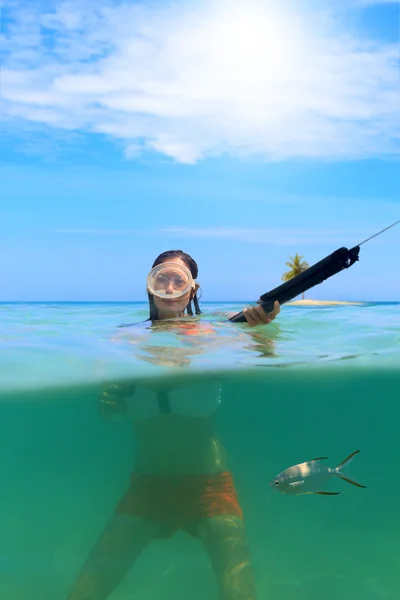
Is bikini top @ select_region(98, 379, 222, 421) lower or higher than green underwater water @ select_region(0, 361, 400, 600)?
higher

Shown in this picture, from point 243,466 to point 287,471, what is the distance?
11883 mm

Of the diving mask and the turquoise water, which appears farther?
the turquoise water

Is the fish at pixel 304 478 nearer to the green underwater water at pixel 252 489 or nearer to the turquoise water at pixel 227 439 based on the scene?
the turquoise water at pixel 227 439

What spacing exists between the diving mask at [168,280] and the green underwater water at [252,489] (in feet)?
7.48

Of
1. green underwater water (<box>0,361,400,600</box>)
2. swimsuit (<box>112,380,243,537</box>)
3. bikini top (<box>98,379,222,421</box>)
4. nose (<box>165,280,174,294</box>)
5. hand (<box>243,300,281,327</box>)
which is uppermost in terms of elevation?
nose (<box>165,280,174,294</box>)

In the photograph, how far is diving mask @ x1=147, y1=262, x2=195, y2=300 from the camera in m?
6.16

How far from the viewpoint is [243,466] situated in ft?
50.1

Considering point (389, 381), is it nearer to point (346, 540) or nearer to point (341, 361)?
point (341, 361)

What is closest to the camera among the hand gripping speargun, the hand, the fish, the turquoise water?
the fish

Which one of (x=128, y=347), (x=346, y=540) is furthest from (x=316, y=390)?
(x=128, y=347)

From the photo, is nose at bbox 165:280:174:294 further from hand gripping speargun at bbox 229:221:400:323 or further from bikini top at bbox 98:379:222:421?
bikini top at bbox 98:379:222:421

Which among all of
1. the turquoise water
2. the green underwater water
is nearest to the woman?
the turquoise water

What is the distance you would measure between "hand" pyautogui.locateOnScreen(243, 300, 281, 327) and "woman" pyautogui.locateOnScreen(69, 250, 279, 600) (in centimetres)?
1

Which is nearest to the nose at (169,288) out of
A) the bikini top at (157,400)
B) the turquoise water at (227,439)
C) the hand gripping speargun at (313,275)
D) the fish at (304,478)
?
the turquoise water at (227,439)
